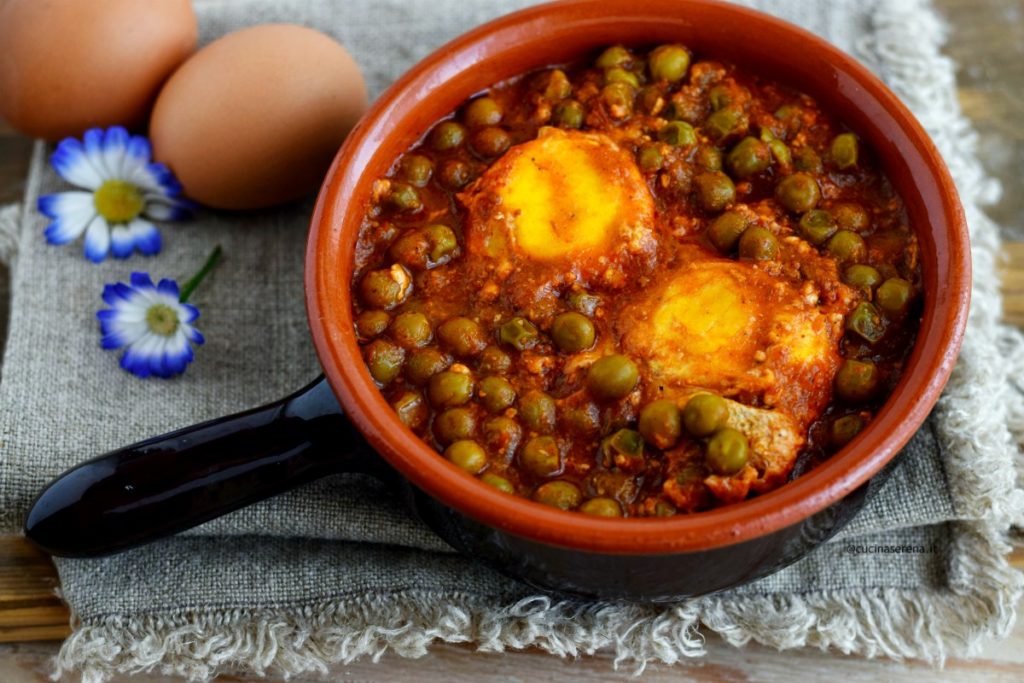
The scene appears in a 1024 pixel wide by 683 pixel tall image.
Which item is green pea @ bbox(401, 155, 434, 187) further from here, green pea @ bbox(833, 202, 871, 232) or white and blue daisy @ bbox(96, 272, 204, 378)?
green pea @ bbox(833, 202, 871, 232)

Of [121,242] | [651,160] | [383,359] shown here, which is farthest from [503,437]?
[121,242]

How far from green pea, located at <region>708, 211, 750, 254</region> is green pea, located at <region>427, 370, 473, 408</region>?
65 centimetres

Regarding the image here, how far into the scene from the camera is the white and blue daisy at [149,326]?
9.87 ft

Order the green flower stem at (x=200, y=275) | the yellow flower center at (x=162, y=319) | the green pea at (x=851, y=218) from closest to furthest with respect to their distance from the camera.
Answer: the green pea at (x=851, y=218), the yellow flower center at (x=162, y=319), the green flower stem at (x=200, y=275)

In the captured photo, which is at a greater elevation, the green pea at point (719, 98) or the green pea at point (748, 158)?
the green pea at point (719, 98)

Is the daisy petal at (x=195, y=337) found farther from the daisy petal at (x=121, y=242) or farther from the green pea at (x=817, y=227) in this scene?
the green pea at (x=817, y=227)

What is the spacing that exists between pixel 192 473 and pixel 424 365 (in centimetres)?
54

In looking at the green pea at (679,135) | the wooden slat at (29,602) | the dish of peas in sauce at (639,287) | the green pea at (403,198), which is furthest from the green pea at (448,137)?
the wooden slat at (29,602)

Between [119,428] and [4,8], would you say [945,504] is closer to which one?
[119,428]

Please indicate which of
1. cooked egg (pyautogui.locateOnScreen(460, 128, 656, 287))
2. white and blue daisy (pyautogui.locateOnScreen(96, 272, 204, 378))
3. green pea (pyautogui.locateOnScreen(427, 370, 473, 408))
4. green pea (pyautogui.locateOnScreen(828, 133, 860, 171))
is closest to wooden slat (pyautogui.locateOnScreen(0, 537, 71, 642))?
white and blue daisy (pyautogui.locateOnScreen(96, 272, 204, 378))

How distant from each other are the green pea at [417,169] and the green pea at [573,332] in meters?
0.55

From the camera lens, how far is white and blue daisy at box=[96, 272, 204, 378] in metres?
3.01

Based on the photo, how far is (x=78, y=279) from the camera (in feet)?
10.4

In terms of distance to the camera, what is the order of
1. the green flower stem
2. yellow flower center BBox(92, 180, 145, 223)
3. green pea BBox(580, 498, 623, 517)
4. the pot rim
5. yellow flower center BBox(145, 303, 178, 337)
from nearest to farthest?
the pot rim < green pea BBox(580, 498, 623, 517) < yellow flower center BBox(145, 303, 178, 337) < the green flower stem < yellow flower center BBox(92, 180, 145, 223)
